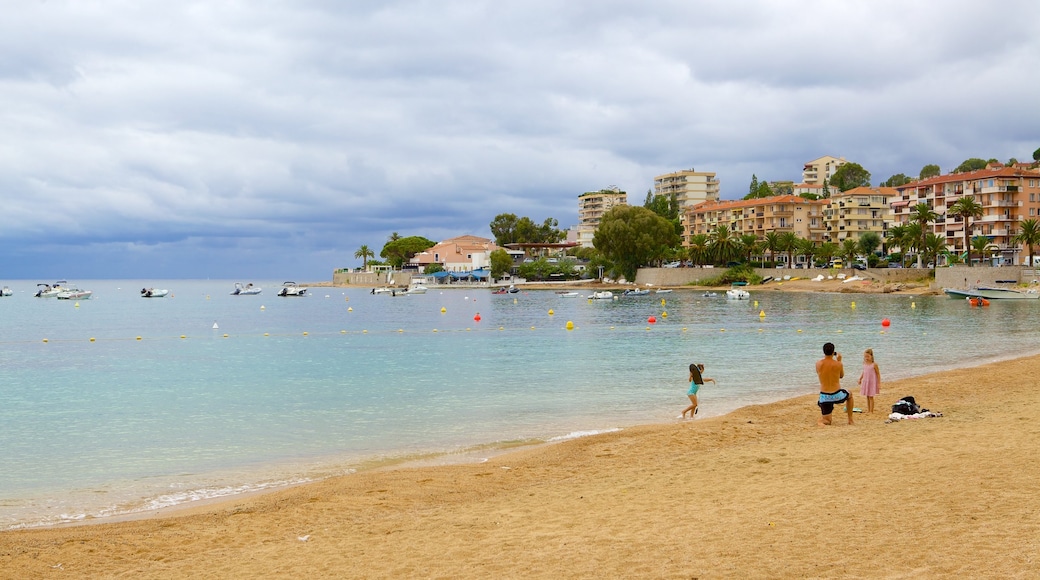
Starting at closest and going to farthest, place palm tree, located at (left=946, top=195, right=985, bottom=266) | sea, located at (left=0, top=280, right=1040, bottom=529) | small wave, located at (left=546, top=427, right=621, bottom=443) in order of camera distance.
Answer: sea, located at (left=0, top=280, right=1040, bottom=529)
small wave, located at (left=546, top=427, right=621, bottom=443)
palm tree, located at (left=946, top=195, right=985, bottom=266)

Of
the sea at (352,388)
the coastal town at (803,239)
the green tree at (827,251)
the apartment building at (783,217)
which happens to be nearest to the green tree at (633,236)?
the coastal town at (803,239)

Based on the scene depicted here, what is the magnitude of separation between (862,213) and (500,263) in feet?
237

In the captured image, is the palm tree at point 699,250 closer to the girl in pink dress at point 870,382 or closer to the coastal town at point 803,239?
the coastal town at point 803,239

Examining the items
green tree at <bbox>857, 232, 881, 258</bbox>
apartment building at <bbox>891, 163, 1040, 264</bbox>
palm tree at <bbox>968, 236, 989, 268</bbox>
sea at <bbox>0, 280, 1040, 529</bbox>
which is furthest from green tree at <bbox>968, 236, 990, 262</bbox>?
sea at <bbox>0, 280, 1040, 529</bbox>

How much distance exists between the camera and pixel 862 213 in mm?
145375

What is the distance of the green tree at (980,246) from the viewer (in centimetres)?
10450

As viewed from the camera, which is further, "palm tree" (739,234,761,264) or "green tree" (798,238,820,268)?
"palm tree" (739,234,761,264)

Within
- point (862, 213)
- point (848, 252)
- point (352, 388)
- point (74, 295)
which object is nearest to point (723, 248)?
point (848, 252)

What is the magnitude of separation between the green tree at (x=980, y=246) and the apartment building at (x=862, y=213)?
33.8 meters

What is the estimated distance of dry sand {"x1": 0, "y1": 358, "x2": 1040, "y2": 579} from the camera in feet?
24.9

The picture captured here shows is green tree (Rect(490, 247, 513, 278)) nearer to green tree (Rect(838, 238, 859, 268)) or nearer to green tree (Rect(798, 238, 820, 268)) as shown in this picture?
green tree (Rect(798, 238, 820, 268))

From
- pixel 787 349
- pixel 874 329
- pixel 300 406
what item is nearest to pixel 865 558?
pixel 300 406

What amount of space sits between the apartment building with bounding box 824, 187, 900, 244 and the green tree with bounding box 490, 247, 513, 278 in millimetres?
65770

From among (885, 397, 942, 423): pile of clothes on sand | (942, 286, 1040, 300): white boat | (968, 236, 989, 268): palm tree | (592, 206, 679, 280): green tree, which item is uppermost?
(592, 206, 679, 280): green tree
